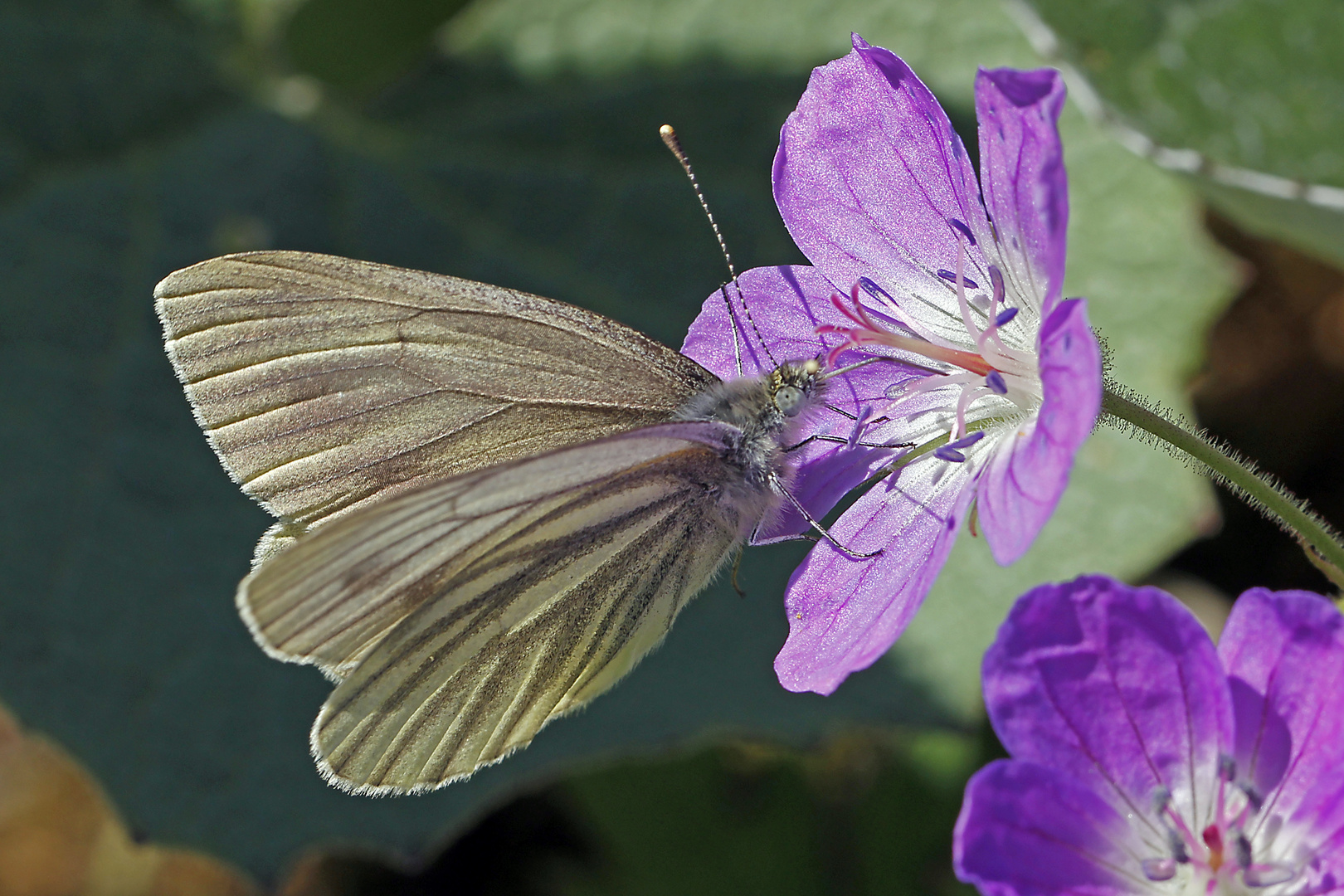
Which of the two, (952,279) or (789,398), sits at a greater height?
(952,279)

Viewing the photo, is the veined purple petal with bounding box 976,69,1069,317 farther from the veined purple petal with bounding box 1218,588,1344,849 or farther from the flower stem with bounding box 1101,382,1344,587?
the veined purple petal with bounding box 1218,588,1344,849

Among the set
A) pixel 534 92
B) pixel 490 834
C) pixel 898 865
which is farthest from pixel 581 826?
pixel 534 92

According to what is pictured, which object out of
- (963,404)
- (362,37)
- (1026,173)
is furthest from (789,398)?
(362,37)

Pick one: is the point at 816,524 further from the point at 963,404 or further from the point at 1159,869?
the point at 1159,869

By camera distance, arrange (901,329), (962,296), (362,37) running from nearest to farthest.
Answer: (962,296) < (901,329) < (362,37)

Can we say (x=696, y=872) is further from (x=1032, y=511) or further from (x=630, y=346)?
(x=1032, y=511)

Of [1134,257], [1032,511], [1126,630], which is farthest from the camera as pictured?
[1134,257]

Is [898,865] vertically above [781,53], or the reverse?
[781,53]
